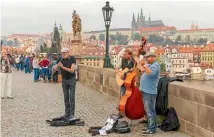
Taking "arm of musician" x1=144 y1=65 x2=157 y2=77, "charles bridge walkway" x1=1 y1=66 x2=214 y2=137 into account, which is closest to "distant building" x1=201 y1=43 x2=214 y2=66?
"charles bridge walkway" x1=1 y1=66 x2=214 y2=137

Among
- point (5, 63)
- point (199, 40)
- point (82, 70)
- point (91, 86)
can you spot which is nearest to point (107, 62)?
point (91, 86)

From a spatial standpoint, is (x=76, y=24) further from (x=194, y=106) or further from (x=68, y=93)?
(x=194, y=106)

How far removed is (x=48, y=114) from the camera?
30.9ft

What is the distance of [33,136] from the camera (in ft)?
22.6

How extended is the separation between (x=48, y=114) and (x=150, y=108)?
2.99 metres

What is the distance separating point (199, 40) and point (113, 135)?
620ft

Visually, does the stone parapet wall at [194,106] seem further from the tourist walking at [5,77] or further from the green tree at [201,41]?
the green tree at [201,41]

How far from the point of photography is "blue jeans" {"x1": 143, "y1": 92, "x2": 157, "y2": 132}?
285 inches

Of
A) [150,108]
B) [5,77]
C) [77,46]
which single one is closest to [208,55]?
[77,46]

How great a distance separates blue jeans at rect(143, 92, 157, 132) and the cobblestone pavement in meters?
0.17

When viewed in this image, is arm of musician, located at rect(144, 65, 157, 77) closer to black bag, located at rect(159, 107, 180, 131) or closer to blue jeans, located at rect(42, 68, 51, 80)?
black bag, located at rect(159, 107, 180, 131)

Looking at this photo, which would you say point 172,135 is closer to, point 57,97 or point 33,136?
point 33,136

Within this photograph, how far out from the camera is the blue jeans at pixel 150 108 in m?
7.25

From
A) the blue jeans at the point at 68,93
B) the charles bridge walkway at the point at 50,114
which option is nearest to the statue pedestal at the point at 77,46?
the charles bridge walkway at the point at 50,114
